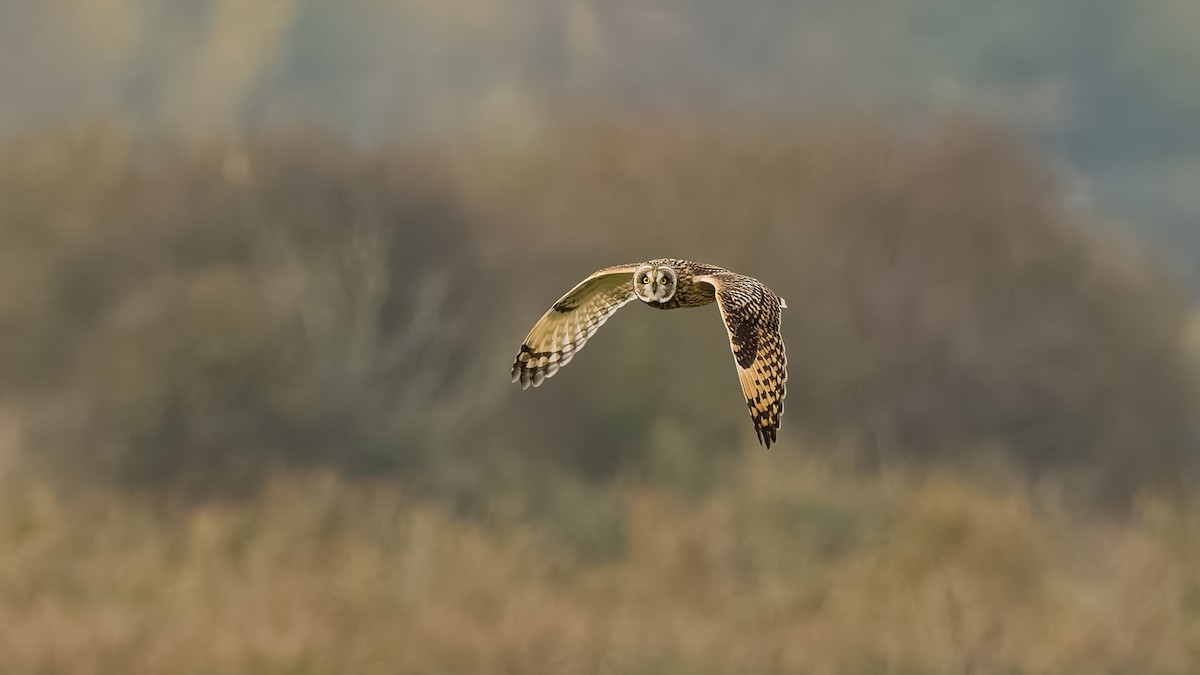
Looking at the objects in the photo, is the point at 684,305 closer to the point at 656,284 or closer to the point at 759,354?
the point at 656,284

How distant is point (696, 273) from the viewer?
34.7 metres

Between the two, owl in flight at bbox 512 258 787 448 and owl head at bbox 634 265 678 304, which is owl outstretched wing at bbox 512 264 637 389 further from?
owl head at bbox 634 265 678 304

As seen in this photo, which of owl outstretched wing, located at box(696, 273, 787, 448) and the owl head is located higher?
the owl head

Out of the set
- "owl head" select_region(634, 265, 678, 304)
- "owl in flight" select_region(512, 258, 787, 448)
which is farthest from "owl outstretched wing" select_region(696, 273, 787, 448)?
"owl head" select_region(634, 265, 678, 304)

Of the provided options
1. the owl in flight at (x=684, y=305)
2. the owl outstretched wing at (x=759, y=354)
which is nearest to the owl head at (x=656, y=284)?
the owl in flight at (x=684, y=305)

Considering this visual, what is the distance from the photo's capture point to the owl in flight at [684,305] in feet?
98.9

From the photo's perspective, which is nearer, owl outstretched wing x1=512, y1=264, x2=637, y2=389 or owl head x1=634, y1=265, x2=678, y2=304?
owl head x1=634, y1=265, x2=678, y2=304

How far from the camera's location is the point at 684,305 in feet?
114

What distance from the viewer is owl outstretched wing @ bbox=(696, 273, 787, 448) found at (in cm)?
2997

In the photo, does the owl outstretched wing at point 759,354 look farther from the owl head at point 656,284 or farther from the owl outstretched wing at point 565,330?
the owl outstretched wing at point 565,330

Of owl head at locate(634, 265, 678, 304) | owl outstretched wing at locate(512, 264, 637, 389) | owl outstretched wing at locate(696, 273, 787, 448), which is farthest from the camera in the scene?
owl outstretched wing at locate(512, 264, 637, 389)

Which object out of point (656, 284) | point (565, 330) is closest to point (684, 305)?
point (656, 284)

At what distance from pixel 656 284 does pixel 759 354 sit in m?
4.59

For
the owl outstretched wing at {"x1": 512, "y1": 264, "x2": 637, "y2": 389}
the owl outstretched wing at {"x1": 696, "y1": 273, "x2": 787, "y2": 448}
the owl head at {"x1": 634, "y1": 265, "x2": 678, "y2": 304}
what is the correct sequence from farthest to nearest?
the owl outstretched wing at {"x1": 512, "y1": 264, "x2": 637, "y2": 389} → the owl head at {"x1": 634, "y1": 265, "x2": 678, "y2": 304} → the owl outstretched wing at {"x1": 696, "y1": 273, "x2": 787, "y2": 448}
